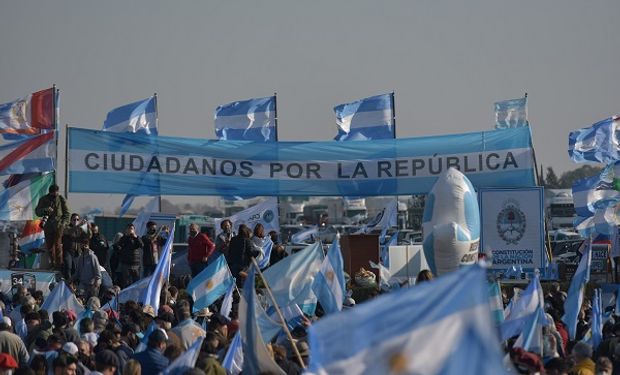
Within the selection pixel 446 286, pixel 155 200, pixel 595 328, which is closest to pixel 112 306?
pixel 595 328

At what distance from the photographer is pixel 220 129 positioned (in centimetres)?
3222

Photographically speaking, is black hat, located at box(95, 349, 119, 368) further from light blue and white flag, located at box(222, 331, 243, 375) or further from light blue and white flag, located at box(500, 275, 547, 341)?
light blue and white flag, located at box(500, 275, 547, 341)

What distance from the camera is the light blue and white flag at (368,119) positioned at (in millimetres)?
31141

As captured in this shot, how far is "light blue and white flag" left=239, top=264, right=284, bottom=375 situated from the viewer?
11.5 metres

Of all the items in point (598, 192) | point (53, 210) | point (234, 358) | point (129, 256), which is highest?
point (598, 192)

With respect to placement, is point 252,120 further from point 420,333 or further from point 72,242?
point 420,333

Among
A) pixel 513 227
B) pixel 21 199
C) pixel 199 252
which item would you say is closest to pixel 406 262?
pixel 513 227

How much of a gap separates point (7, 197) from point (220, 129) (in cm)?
845

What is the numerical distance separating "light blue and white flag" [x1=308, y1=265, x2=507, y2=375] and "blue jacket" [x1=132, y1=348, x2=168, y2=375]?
14.4 ft

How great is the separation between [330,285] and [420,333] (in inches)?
347

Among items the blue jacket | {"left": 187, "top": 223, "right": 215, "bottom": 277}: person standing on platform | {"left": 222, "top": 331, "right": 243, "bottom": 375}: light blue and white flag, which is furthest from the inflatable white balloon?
the blue jacket

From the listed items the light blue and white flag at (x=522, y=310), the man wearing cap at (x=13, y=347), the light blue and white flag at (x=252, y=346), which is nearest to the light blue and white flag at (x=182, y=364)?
the light blue and white flag at (x=252, y=346)

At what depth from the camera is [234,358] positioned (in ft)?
42.4

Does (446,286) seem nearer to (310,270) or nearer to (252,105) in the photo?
(310,270)
